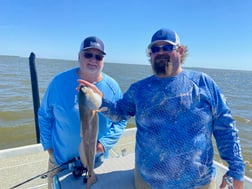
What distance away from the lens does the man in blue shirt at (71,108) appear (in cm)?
251

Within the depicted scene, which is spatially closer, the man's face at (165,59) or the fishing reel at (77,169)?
the man's face at (165,59)

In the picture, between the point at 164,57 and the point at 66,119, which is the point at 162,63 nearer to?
the point at 164,57

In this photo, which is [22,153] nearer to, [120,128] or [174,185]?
[120,128]

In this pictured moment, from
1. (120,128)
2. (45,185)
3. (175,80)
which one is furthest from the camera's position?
(45,185)

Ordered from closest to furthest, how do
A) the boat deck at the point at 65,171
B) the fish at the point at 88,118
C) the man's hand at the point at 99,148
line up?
the fish at the point at 88,118
the boat deck at the point at 65,171
the man's hand at the point at 99,148

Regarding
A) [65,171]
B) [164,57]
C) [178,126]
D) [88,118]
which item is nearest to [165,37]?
[164,57]

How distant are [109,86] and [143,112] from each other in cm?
72

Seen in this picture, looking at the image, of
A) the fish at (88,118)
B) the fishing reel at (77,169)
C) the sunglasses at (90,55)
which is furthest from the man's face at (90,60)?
the fishing reel at (77,169)

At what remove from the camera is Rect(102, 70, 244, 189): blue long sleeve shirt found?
6.37ft

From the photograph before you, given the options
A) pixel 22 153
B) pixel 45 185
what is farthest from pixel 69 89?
pixel 22 153

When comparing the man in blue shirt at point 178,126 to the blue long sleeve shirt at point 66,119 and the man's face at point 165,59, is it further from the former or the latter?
the blue long sleeve shirt at point 66,119

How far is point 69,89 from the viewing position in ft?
8.27

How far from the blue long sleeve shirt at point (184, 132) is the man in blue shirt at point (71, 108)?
0.65 metres

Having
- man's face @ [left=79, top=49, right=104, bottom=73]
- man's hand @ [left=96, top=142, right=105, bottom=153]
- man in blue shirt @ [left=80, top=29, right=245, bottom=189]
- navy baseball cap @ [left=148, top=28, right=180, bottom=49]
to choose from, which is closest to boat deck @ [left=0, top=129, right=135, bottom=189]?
man's hand @ [left=96, top=142, right=105, bottom=153]
